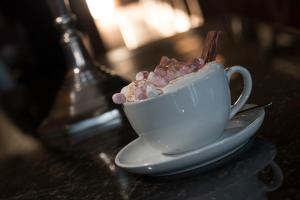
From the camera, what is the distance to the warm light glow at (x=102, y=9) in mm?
3459

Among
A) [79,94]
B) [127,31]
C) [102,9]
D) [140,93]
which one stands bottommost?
[127,31]

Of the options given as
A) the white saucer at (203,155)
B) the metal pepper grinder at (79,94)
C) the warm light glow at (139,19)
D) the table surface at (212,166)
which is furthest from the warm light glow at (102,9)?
the white saucer at (203,155)

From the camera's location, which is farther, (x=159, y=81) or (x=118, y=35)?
(x=118, y=35)

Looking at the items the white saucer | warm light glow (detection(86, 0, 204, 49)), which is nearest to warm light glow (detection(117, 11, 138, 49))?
warm light glow (detection(86, 0, 204, 49))

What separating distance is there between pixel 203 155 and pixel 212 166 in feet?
0.10

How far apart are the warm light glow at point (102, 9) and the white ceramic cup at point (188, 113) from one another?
114 inches

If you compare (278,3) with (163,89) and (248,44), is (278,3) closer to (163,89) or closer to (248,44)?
(248,44)

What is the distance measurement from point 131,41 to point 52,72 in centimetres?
Answer: 75

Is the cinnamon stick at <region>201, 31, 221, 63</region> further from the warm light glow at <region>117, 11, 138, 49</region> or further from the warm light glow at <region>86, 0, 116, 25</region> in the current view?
the warm light glow at <region>117, 11, 138, 49</region>

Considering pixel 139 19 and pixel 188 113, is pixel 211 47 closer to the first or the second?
pixel 188 113

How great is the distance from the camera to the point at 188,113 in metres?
0.57

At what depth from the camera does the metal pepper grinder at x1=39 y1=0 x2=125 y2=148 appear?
1044 millimetres

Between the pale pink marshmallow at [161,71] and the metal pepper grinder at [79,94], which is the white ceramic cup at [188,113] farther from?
the metal pepper grinder at [79,94]

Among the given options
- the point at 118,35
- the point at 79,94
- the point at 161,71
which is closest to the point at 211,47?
the point at 161,71
